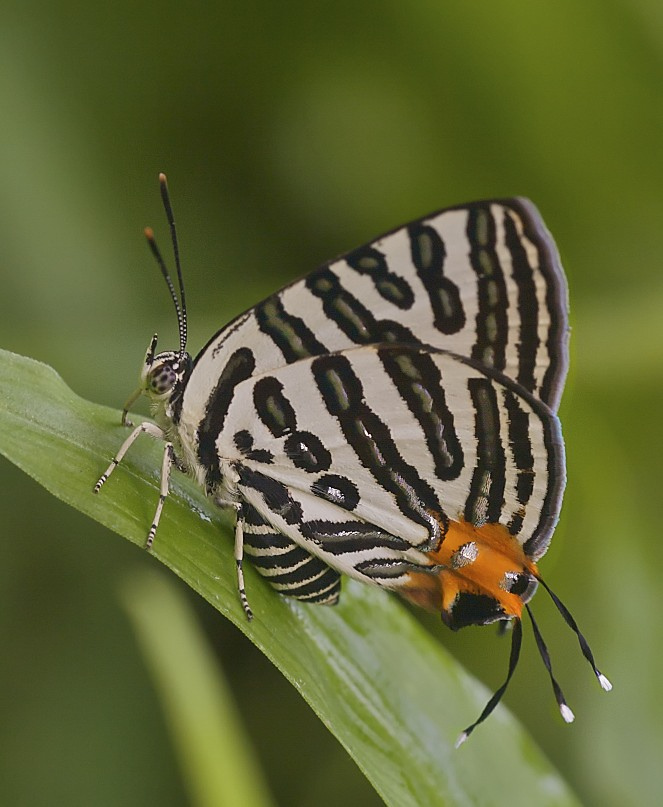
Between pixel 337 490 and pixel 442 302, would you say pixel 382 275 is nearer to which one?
pixel 442 302

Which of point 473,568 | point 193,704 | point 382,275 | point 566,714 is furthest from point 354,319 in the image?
point 193,704

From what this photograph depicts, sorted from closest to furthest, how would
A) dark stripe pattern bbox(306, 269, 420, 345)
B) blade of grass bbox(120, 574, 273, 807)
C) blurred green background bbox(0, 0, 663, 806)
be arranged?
dark stripe pattern bbox(306, 269, 420, 345) → blade of grass bbox(120, 574, 273, 807) → blurred green background bbox(0, 0, 663, 806)

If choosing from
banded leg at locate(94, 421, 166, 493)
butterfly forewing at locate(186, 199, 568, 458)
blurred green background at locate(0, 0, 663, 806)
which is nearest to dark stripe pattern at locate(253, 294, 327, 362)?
butterfly forewing at locate(186, 199, 568, 458)

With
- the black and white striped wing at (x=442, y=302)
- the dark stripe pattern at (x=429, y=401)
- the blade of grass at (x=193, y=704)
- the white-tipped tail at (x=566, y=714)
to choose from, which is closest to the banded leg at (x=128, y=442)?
the black and white striped wing at (x=442, y=302)

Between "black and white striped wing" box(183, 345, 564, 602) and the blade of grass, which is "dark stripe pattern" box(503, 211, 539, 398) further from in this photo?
the blade of grass

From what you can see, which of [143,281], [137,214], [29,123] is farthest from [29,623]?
[29,123]

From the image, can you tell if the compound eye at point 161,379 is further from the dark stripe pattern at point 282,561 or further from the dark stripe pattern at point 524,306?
the dark stripe pattern at point 524,306
